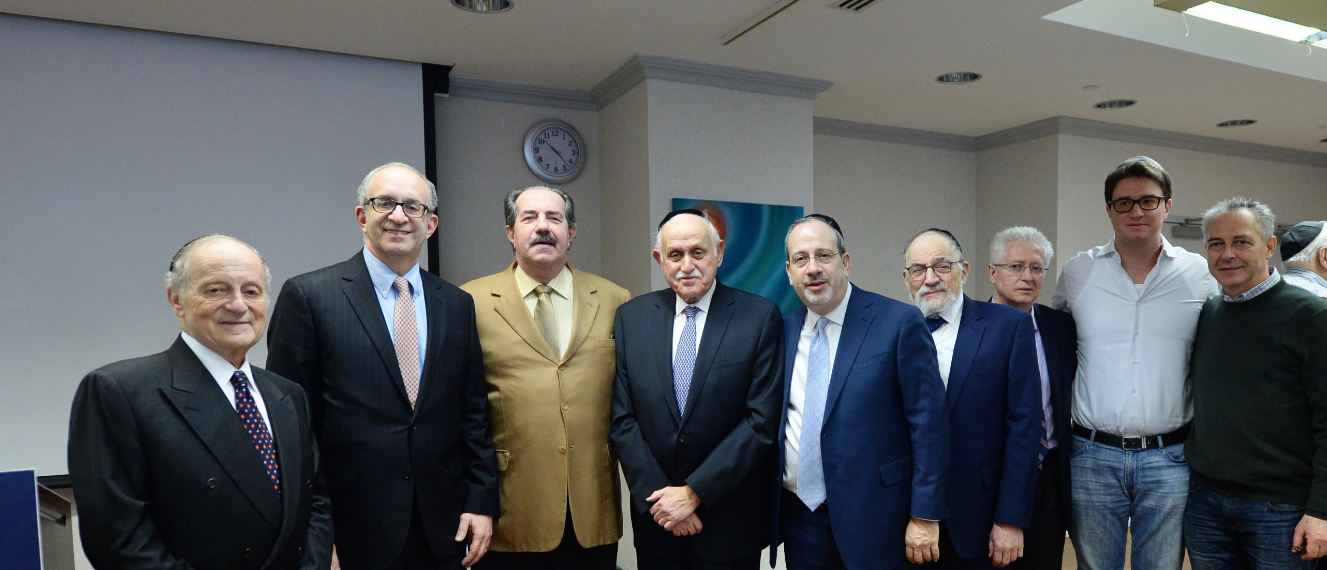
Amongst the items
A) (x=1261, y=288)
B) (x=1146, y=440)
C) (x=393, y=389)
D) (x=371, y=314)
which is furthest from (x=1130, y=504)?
(x=371, y=314)

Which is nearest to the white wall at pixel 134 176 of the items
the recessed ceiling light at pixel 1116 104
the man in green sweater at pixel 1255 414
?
the man in green sweater at pixel 1255 414

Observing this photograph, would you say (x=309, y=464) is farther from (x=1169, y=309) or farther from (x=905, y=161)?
(x=905, y=161)

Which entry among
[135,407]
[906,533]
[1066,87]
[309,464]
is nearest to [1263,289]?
[906,533]

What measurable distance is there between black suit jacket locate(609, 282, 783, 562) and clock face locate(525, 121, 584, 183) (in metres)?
3.48

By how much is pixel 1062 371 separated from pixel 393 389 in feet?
6.85

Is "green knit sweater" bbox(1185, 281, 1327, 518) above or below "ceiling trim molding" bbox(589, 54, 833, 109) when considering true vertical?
below

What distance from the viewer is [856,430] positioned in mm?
2133

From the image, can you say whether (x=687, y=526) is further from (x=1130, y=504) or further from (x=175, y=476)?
(x=1130, y=504)

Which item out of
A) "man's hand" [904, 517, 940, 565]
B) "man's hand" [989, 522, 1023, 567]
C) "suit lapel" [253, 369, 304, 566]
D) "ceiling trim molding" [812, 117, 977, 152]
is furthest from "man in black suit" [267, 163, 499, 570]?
"ceiling trim molding" [812, 117, 977, 152]

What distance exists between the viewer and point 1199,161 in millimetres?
7492

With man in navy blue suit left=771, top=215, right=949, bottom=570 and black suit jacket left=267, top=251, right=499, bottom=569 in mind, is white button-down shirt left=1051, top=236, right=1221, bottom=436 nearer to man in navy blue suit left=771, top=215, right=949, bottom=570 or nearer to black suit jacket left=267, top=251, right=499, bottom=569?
man in navy blue suit left=771, top=215, right=949, bottom=570

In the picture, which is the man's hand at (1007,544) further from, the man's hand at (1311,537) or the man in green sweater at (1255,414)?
the man's hand at (1311,537)

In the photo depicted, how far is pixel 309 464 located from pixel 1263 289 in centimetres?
267

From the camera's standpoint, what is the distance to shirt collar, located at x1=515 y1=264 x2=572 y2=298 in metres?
2.40
